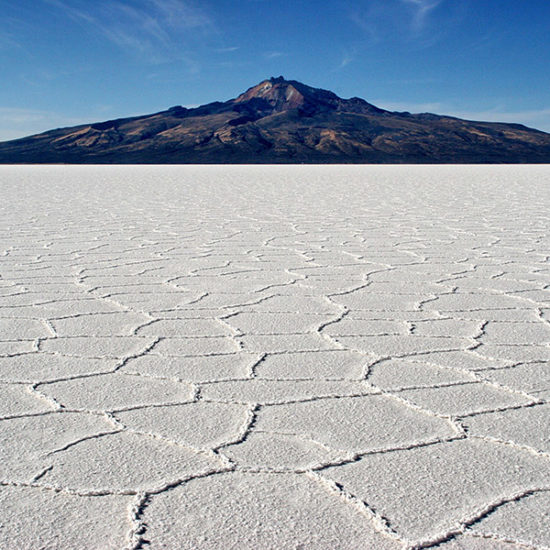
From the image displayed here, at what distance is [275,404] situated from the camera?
1.59 m

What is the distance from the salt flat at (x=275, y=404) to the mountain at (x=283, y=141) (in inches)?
2392

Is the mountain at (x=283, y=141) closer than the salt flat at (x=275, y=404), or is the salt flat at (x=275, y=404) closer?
the salt flat at (x=275, y=404)

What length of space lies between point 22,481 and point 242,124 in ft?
324

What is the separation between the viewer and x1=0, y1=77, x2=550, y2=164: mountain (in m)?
72.9

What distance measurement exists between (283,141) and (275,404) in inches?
3230

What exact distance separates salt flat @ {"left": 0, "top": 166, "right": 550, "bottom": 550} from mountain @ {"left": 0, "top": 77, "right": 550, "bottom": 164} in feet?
199

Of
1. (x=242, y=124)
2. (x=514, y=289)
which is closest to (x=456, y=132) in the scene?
(x=242, y=124)

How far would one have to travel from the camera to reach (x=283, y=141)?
269 feet

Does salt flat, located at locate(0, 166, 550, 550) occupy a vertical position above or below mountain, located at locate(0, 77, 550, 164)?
above

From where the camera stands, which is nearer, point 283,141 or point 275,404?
point 275,404

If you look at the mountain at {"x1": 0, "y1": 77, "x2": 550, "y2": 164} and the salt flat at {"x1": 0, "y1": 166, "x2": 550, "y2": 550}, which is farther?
the mountain at {"x1": 0, "y1": 77, "x2": 550, "y2": 164}

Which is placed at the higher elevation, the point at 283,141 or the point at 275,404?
the point at 275,404

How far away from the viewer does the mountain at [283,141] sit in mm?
72938

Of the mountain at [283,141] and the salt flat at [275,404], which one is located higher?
the salt flat at [275,404]
